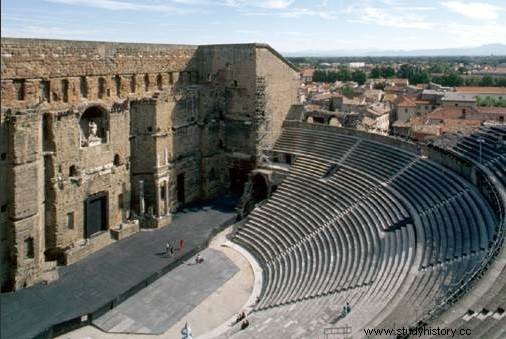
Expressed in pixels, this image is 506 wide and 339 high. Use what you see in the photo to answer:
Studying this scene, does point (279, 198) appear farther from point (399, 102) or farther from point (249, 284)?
point (399, 102)

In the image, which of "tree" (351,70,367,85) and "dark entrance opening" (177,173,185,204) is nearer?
"dark entrance opening" (177,173,185,204)

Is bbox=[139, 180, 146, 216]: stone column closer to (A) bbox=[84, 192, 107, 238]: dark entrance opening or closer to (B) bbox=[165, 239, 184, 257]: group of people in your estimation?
(A) bbox=[84, 192, 107, 238]: dark entrance opening

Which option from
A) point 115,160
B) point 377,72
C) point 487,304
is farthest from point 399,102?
point 377,72

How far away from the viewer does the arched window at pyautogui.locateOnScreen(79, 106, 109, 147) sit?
2589cm

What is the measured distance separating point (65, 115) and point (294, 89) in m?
17.4

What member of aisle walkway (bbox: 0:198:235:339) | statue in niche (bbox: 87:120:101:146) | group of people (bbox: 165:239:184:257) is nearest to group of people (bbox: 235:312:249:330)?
aisle walkway (bbox: 0:198:235:339)

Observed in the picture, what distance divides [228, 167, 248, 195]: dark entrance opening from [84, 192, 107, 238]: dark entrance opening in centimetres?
1034

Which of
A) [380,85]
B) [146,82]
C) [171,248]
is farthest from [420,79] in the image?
[171,248]

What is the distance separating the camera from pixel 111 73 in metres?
27.4

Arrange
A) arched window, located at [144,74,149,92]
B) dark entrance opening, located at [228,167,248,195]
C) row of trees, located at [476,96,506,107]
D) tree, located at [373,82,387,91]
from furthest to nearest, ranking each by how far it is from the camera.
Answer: tree, located at [373,82,387,91], row of trees, located at [476,96,506,107], dark entrance opening, located at [228,167,248,195], arched window, located at [144,74,149,92]

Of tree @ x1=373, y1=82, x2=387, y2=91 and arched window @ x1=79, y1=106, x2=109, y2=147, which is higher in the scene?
tree @ x1=373, y1=82, x2=387, y2=91

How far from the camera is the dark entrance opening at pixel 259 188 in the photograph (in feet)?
107

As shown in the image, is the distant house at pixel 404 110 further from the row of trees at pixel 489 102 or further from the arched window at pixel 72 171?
the arched window at pixel 72 171

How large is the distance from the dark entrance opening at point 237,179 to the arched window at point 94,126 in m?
10.6
